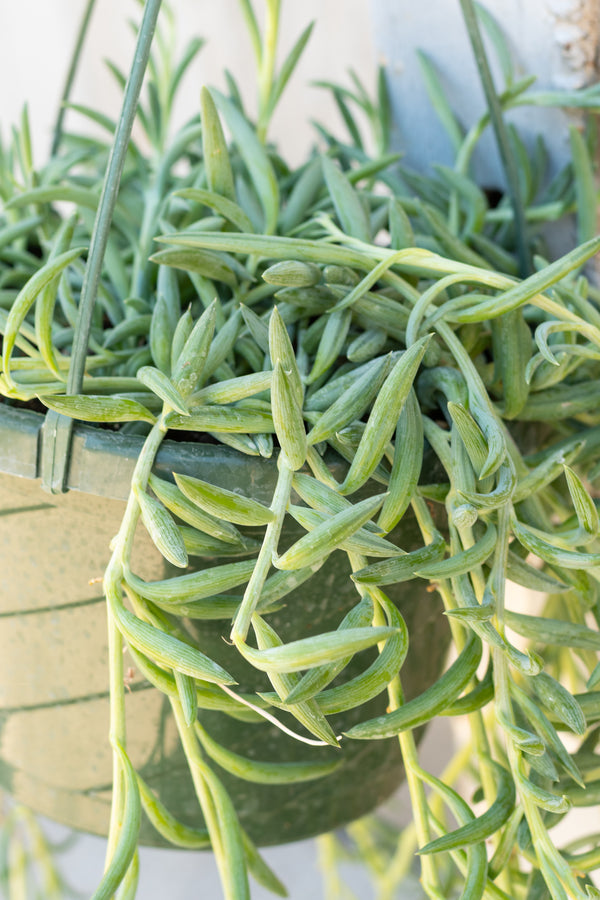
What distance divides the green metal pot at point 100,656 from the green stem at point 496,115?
7.4 inches

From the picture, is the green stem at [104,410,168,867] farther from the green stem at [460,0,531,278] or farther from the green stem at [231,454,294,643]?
the green stem at [460,0,531,278]

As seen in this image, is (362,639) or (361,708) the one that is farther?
(361,708)

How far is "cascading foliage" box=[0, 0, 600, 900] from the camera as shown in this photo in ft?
0.99

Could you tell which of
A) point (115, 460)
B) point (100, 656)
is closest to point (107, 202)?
point (115, 460)

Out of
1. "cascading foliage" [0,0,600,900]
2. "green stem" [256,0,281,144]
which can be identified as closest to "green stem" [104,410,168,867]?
"cascading foliage" [0,0,600,900]

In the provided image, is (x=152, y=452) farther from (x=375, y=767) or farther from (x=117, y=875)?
Result: (x=375, y=767)

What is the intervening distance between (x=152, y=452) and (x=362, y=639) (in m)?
0.11

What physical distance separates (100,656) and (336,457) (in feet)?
0.51

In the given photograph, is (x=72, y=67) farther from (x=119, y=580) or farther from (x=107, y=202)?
(x=119, y=580)

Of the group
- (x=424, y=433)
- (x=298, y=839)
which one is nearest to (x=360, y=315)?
(x=424, y=433)

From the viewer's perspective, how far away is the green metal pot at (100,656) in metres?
0.34

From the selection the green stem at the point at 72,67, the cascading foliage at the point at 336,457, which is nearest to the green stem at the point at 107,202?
the cascading foliage at the point at 336,457

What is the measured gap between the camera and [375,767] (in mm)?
480

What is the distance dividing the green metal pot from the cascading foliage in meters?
0.02
